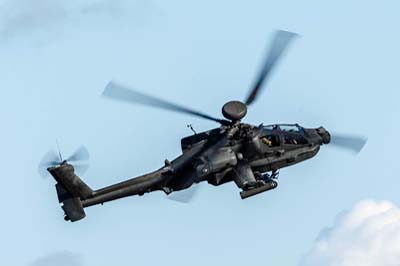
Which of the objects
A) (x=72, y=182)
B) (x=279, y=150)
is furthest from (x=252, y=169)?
(x=72, y=182)

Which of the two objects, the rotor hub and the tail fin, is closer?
the rotor hub

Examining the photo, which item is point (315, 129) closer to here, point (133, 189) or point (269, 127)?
point (269, 127)

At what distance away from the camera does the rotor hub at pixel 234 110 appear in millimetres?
119500

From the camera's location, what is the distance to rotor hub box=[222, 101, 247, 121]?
11950cm

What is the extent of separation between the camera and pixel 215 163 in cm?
12012

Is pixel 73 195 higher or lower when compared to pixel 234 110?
lower

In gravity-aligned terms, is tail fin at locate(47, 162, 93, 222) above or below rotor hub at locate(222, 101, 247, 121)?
below

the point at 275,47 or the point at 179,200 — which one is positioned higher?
the point at 275,47

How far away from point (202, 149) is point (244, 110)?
3.62 metres

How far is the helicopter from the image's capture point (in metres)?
120

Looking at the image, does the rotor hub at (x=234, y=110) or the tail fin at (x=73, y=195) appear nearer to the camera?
the rotor hub at (x=234, y=110)

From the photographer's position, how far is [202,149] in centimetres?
12069

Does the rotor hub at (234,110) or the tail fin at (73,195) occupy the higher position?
the rotor hub at (234,110)

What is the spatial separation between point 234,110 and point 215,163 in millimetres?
3486
